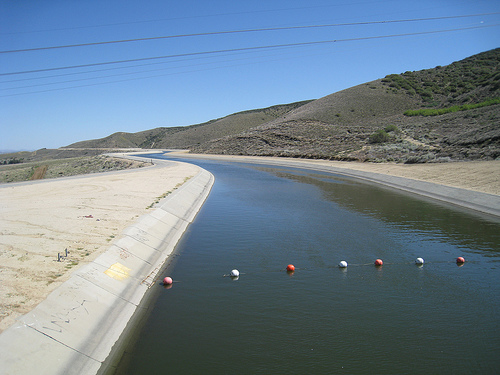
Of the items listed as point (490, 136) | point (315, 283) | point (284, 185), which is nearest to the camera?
point (315, 283)

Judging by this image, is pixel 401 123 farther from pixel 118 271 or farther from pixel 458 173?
pixel 118 271

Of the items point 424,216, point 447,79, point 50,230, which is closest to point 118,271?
point 50,230

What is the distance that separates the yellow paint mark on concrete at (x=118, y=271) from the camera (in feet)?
29.1

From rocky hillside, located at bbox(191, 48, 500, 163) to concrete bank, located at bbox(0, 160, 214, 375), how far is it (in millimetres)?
26851

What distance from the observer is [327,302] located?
8625 mm

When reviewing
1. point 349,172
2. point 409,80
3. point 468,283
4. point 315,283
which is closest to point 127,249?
point 315,283

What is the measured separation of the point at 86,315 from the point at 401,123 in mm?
67315

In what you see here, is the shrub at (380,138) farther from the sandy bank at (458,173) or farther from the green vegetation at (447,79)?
the green vegetation at (447,79)

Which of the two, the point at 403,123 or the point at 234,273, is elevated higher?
the point at 403,123

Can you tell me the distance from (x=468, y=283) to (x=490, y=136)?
27.4 metres

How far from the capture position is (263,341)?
698 cm

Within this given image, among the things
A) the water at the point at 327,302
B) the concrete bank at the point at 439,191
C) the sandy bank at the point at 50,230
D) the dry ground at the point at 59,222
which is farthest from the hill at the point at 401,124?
the sandy bank at the point at 50,230

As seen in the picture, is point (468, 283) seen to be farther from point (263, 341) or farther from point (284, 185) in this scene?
point (284, 185)

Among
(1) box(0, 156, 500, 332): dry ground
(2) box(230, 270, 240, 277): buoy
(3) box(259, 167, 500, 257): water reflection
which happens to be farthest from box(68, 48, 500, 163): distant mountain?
(2) box(230, 270, 240, 277): buoy
